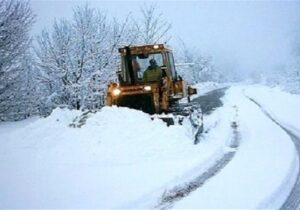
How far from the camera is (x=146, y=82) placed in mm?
14336

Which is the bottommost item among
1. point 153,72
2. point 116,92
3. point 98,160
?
point 98,160

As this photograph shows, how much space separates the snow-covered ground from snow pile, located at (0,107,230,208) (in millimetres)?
18

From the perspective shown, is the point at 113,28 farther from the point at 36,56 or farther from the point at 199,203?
the point at 199,203

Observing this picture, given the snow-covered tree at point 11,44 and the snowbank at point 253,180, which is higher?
the snow-covered tree at point 11,44

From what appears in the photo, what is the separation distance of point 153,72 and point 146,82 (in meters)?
0.43

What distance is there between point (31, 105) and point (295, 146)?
73.3 ft

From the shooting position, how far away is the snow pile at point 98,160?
7297 mm

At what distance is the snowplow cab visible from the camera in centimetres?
1354

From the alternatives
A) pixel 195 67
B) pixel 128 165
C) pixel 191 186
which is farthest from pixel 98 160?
pixel 195 67

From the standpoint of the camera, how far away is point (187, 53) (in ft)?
252

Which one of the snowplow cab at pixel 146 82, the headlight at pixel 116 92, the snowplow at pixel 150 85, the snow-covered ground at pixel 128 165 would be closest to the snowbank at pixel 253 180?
the snow-covered ground at pixel 128 165

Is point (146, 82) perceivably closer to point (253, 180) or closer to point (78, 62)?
point (253, 180)

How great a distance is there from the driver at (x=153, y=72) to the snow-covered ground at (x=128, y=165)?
2.59 m

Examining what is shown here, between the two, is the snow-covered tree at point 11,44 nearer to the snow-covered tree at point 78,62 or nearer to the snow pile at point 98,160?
the snow-covered tree at point 78,62
